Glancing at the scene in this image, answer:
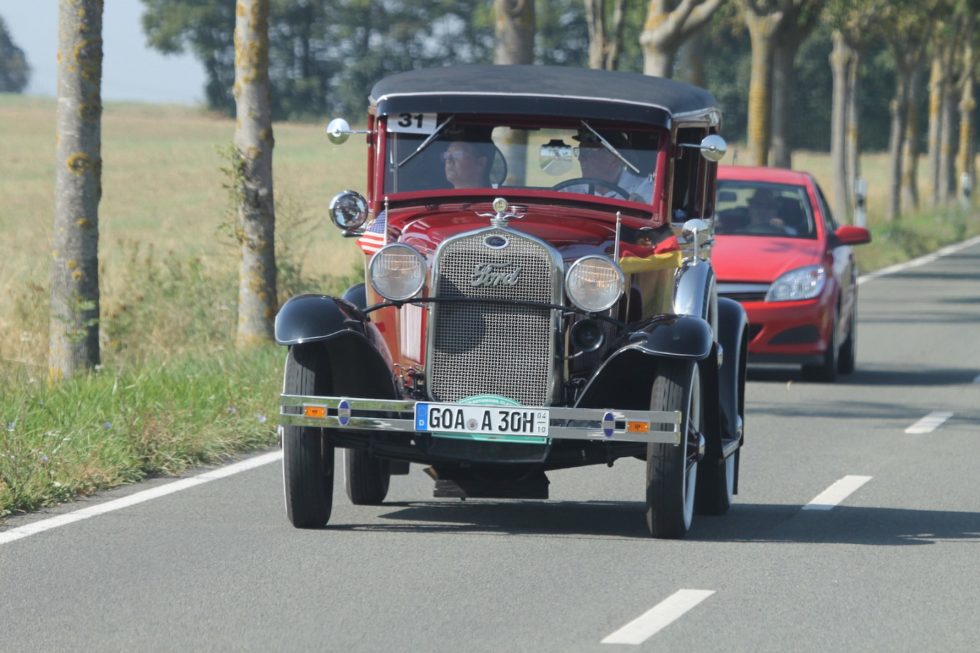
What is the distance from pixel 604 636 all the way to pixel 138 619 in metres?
1.62

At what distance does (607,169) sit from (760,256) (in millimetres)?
7024

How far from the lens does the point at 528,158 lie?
30.0 ft

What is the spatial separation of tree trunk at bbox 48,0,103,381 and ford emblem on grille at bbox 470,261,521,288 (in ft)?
16.6

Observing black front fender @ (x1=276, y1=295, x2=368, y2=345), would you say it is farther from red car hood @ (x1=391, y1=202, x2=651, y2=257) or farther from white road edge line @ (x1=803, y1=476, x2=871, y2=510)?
white road edge line @ (x1=803, y1=476, x2=871, y2=510)

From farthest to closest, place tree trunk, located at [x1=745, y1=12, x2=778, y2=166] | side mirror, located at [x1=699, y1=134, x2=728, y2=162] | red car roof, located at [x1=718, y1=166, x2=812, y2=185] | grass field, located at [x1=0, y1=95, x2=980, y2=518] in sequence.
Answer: tree trunk, located at [x1=745, y1=12, x2=778, y2=166] → red car roof, located at [x1=718, y1=166, x2=812, y2=185] → grass field, located at [x1=0, y1=95, x2=980, y2=518] → side mirror, located at [x1=699, y1=134, x2=728, y2=162]

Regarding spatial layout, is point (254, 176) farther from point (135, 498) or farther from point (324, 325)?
point (324, 325)

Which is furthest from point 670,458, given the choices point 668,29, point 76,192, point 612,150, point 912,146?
point 912,146

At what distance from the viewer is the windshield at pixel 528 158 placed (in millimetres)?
9062

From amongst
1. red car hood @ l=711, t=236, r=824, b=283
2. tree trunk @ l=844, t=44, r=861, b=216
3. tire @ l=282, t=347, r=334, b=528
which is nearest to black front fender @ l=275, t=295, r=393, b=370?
tire @ l=282, t=347, r=334, b=528

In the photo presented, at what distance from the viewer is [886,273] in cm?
3066

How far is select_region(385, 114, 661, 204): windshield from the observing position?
29.7 feet

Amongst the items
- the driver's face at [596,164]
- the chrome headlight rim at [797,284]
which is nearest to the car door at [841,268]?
Result: the chrome headlight rim at [797,284]

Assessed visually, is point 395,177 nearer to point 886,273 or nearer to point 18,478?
point 18,478

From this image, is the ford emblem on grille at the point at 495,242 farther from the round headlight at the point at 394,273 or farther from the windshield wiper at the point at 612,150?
the windshield wiper at the point at 612,150
